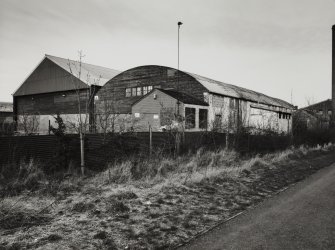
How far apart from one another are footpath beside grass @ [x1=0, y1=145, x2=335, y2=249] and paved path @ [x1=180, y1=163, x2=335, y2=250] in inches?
15.1

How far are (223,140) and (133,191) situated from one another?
7277 millimetres

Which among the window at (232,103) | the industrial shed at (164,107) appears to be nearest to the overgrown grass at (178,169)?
the industrial shed at (164,107)

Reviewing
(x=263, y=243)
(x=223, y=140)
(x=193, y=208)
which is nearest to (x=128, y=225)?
(x=193, y=208)

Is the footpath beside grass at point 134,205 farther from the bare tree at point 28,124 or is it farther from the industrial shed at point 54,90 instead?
the industrial shed at point 54,90

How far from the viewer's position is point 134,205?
621 cm

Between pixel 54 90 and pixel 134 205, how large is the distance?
34.2m

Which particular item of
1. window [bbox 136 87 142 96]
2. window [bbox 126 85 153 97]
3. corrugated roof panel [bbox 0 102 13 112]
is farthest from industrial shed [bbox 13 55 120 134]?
corrugated roof panel [bbox 0 102 13 112]

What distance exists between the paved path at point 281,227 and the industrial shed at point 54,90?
3020 centimetres

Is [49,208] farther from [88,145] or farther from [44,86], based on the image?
[44,86]

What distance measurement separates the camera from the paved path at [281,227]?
432 centimetres

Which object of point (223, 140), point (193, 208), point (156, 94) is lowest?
point (193, 208)

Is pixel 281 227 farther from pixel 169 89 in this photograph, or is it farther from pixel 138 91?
pixel 138 91

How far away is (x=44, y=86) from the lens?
38188 mm

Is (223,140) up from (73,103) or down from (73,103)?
down
